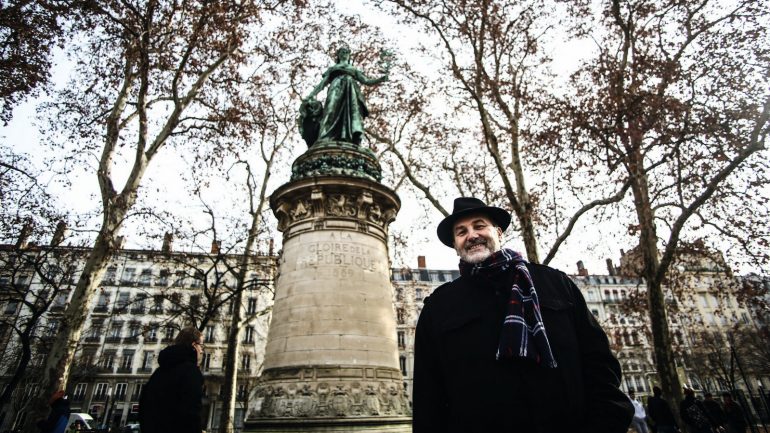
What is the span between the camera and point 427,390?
2334 mm

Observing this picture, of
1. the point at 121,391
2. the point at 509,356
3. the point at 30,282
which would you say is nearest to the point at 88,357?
the point at 121,391

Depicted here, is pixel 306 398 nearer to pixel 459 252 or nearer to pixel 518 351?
pixel 459 252

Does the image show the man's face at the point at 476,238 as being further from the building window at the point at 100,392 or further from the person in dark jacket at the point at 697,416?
the building window at the point at 100,392

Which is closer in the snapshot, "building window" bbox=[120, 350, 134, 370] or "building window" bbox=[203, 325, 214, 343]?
"building window" bbox=[120, 350, 134, 370]

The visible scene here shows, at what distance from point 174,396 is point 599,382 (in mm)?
3663

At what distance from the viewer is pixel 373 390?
6.79m

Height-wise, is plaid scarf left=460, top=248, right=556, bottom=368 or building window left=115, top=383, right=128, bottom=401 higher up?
building window left=115, top=383, right=128, bottom=401

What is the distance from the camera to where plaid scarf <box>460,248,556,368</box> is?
1988 millimetres

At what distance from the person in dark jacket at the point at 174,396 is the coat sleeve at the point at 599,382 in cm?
344

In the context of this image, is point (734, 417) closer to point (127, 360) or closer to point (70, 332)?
point (70, 332)

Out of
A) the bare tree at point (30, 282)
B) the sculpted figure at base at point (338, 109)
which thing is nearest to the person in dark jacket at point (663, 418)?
the sculpted figure at base at point (338, 109)

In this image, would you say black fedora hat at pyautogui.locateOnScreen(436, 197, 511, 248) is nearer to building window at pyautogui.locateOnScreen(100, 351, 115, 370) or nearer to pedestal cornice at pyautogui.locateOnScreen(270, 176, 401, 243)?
pedestal cornice at pyautogui.locateOnScreen(270, 176, 401, 243)

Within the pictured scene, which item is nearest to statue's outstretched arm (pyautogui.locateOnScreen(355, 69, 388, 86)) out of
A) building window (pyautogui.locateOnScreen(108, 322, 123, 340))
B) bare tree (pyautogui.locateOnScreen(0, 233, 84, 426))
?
bare tree (pyautogui.locateOnScreen(0, 233, 84, 426))

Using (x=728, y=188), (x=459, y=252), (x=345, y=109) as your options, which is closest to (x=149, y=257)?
(x=345, y=109)
